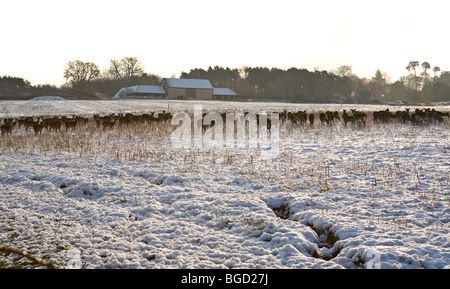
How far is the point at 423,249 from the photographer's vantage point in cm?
422

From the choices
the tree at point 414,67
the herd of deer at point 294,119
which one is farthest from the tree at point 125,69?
the tree at point 414,67

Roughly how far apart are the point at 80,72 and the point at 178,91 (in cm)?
3318

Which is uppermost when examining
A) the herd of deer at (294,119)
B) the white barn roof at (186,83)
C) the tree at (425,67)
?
the tree at (425,67)

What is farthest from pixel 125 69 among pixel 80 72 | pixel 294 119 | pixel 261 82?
pixel 294 119

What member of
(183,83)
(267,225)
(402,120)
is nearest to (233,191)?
(267,225)

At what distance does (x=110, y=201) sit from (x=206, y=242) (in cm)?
294

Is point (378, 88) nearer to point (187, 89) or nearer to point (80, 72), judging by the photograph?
point (187, 89)

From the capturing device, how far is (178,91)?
2881 inches

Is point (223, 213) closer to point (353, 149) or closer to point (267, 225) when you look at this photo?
point (267, 225)

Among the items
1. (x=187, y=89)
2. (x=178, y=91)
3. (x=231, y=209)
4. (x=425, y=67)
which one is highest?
(x=425, y=67)

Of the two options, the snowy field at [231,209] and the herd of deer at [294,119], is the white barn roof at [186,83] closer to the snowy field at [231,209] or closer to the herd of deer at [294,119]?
the herd of deer at [294,119]

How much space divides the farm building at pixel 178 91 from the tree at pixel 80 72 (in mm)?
18008

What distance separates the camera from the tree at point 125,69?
8875 cm

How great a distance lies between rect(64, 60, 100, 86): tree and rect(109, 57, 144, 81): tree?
5.22 meters
